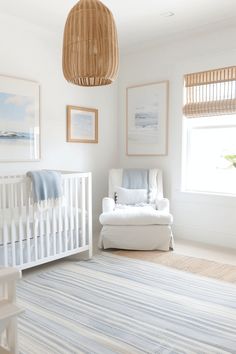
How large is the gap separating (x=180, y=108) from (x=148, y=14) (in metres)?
1.21

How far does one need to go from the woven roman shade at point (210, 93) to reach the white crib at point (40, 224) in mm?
1636

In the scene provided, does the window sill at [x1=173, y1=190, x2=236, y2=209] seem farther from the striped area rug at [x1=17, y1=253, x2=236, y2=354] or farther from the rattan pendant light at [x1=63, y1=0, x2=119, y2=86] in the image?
the rattan pendant light at [x1=63, y1=0, x2=119, y2=86]

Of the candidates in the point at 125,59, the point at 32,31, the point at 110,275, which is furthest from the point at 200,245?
the point at 32,31

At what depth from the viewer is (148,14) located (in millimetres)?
3662

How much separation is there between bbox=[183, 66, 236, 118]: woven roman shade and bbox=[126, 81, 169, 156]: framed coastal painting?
1.11 feet

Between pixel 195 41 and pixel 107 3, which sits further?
pixel 195 41

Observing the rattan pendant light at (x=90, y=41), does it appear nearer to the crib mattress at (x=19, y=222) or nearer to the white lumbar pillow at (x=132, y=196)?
the crib mattress at (x=19, y=222)

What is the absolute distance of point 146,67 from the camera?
468 centimetres

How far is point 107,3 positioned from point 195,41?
1.29m

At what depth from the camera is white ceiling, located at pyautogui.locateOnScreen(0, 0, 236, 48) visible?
339 cm

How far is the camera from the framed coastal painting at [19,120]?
3686 mm

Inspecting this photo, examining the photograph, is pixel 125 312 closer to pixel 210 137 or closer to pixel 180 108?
pixel 210 137

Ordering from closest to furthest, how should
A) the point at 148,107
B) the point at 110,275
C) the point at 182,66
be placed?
the point at 110,275, the point at 182,66, the point at 148,107

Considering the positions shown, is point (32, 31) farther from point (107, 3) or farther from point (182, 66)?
point (182, 66)
